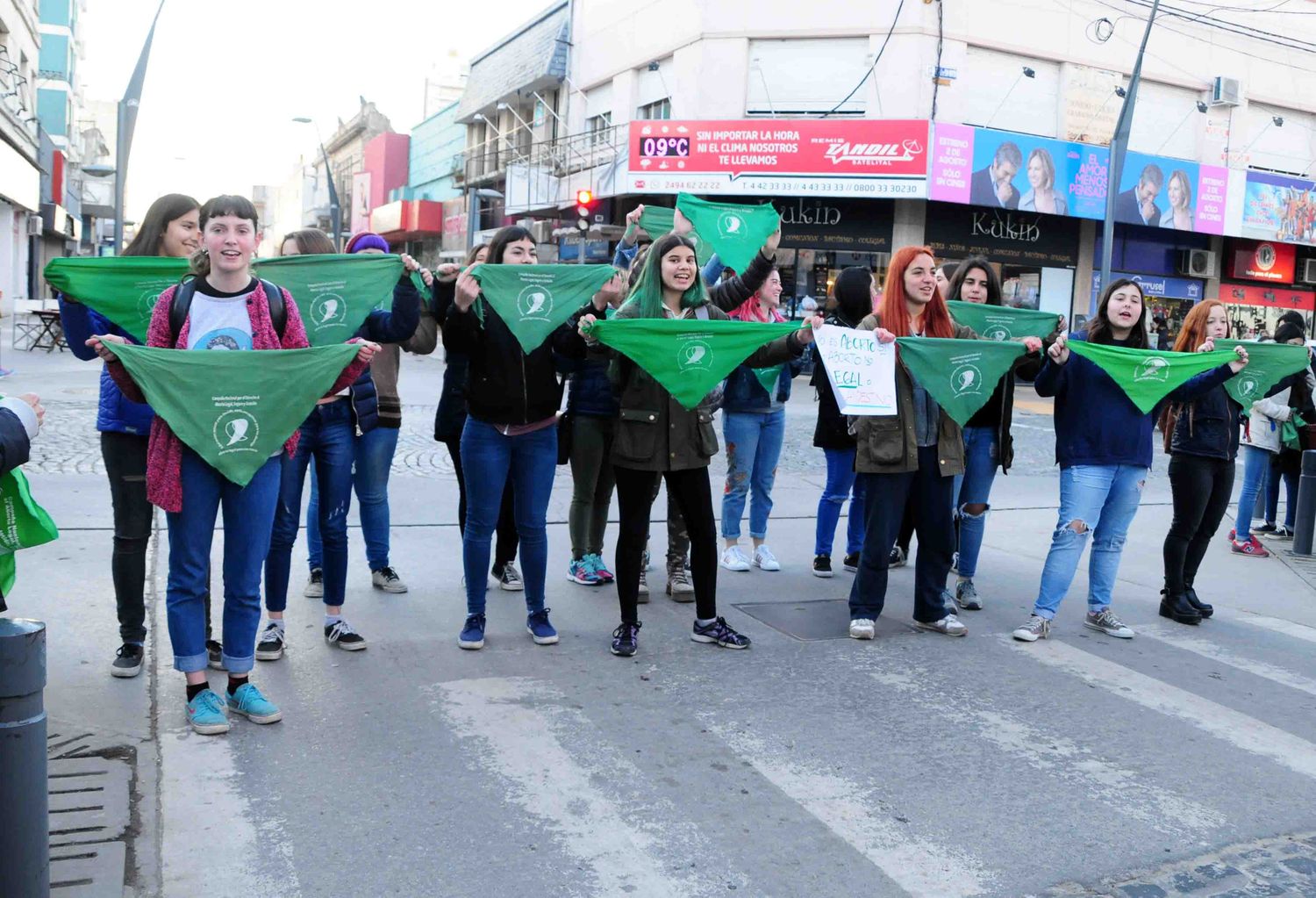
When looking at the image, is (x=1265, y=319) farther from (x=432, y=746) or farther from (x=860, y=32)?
(x=432, y=746)

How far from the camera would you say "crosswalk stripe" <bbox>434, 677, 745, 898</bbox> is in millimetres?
3457

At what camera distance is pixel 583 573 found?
23.4 ft

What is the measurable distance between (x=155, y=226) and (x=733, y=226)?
10.3 feet

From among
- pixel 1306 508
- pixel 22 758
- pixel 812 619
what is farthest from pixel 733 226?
pixel 1306 508

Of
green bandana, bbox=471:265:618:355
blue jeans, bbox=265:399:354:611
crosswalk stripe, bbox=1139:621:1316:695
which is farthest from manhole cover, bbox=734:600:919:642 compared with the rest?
blue jeans, bbox=265:399:354:611

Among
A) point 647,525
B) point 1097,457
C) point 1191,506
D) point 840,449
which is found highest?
point 1097,457

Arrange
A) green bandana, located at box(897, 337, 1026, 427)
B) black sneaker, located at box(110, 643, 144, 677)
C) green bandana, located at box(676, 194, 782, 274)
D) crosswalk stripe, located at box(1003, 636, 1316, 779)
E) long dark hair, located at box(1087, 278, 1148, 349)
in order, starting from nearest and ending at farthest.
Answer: crosswalk stripe, located at box(1003, 636, 1316, 779) → black sneaker, located at box(110, 643, 144, 677) → green bandana, located at box(897, 337, 1026, 427) → long dark hair, located at box(1087, 278, 1148, 349) → green bandana, located at box(676, 194, 782, 274)

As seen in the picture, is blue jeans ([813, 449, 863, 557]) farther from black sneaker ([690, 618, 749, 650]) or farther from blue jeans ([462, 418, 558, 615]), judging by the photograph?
Result: blue jeans ([462, 418, 558, 615])

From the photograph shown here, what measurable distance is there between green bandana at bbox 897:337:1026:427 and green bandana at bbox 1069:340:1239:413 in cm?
37

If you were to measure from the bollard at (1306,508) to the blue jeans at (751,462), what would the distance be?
14.3ft

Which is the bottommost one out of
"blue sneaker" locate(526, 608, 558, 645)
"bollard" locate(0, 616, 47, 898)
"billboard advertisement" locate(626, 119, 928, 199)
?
"blue sneaker" locate(526, 608, 558, 645)

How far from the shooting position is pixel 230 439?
432 cm

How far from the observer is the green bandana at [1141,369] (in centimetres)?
625

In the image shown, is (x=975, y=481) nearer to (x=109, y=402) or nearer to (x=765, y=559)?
(x=765, y=559)
